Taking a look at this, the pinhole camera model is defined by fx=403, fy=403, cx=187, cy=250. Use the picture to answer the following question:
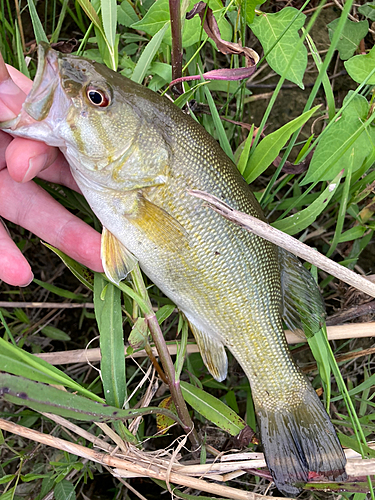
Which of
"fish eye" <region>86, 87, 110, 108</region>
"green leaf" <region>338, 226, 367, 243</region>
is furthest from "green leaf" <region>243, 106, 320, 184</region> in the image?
"fish eye" <region>86, 87, 110, 108</region>

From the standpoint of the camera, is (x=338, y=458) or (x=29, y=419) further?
(x=29, y=419)

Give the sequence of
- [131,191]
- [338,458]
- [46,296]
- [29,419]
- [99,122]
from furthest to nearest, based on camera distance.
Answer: [46,296] < [29,419] < [338,458] < [131,191] < [99,122]

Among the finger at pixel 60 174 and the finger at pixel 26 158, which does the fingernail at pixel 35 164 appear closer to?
the finger at pixel 26 158

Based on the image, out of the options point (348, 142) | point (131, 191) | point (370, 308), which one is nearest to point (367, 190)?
point (348, 142)

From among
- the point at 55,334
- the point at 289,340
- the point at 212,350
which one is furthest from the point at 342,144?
the point at 55,334

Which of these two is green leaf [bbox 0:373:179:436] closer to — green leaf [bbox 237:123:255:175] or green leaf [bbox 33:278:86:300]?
green leaf [bbox 33:278:86:300]

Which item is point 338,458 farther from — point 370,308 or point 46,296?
point 46,296

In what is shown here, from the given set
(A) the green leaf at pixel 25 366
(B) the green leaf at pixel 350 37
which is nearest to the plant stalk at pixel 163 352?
(A) the green leaf at pixel 25 366
